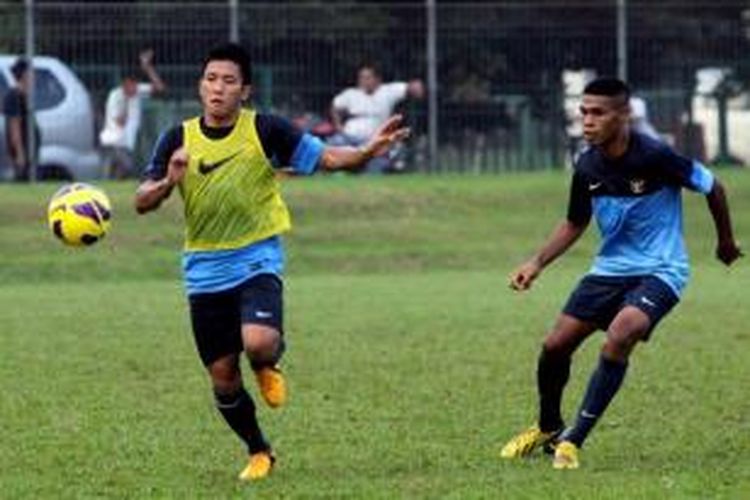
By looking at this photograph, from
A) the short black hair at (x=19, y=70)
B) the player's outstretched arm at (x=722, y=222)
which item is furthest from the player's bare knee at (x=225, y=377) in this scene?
the short black hair at (x=19, y=70)

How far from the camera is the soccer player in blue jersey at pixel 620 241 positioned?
11.6 m

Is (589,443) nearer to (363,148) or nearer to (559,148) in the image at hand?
(363,148)

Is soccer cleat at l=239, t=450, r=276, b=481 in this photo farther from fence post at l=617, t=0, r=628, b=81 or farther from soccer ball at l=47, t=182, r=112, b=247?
fence post at l=617, t=0, r=628, b=81

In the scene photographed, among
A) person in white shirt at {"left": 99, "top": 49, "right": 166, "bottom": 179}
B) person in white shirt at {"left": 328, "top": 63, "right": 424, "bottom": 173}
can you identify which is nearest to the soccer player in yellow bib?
person in white shirt at {"left": 328, "top": 63, "right": 424, "bottom": 173}

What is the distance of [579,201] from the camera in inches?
477

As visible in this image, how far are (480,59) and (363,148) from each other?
24222mm

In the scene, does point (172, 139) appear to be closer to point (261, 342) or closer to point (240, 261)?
point (240, 261)

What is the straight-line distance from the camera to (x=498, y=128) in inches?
1399

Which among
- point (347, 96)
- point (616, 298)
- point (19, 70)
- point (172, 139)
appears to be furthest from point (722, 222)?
point (19, 70)

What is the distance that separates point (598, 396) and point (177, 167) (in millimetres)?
2370

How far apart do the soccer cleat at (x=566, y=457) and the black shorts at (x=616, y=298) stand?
68 centimetres

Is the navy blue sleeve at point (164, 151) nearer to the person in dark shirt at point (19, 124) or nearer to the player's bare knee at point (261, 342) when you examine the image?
the player's bare knee at point (261, 342)

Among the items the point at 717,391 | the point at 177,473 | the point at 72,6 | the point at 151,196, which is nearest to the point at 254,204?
the point at 151,196

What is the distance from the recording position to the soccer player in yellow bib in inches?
443
